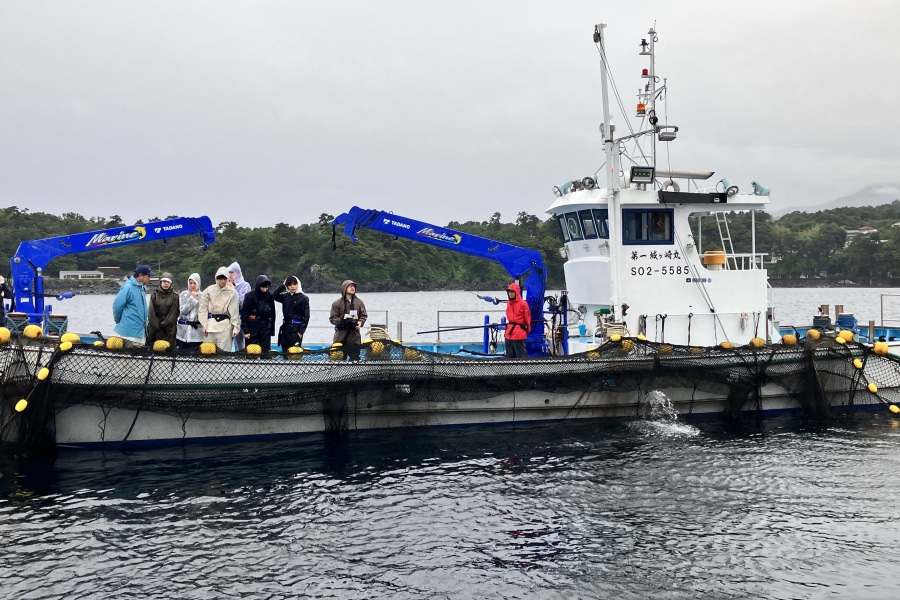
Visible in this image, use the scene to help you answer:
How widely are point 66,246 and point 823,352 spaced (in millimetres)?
13807

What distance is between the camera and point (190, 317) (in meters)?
11.5

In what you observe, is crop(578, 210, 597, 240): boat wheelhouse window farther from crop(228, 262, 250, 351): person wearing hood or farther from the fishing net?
crop(228, 262, 250, 351): person wearing hood

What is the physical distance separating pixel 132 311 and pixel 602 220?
8079mm

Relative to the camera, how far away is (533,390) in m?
11.9

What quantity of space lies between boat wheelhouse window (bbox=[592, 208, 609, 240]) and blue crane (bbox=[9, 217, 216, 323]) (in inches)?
282

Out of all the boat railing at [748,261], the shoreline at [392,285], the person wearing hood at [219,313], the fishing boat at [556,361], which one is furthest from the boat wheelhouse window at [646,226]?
the shoreline at [392,285]

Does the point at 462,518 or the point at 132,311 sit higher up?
the point at 132,311

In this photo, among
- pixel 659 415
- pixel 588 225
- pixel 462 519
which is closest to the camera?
pixel 462 519

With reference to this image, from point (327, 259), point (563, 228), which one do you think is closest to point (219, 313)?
point (563, 228)

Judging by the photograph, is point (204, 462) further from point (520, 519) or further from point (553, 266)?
point (553, 266)

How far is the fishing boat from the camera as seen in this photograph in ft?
33.3

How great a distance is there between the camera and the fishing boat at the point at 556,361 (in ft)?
33.3

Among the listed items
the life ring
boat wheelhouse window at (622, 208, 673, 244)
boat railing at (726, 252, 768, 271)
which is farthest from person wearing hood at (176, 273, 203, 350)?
boat railing at (726, 252, 768, 271)

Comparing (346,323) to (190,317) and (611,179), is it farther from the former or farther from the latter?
(611,179)
